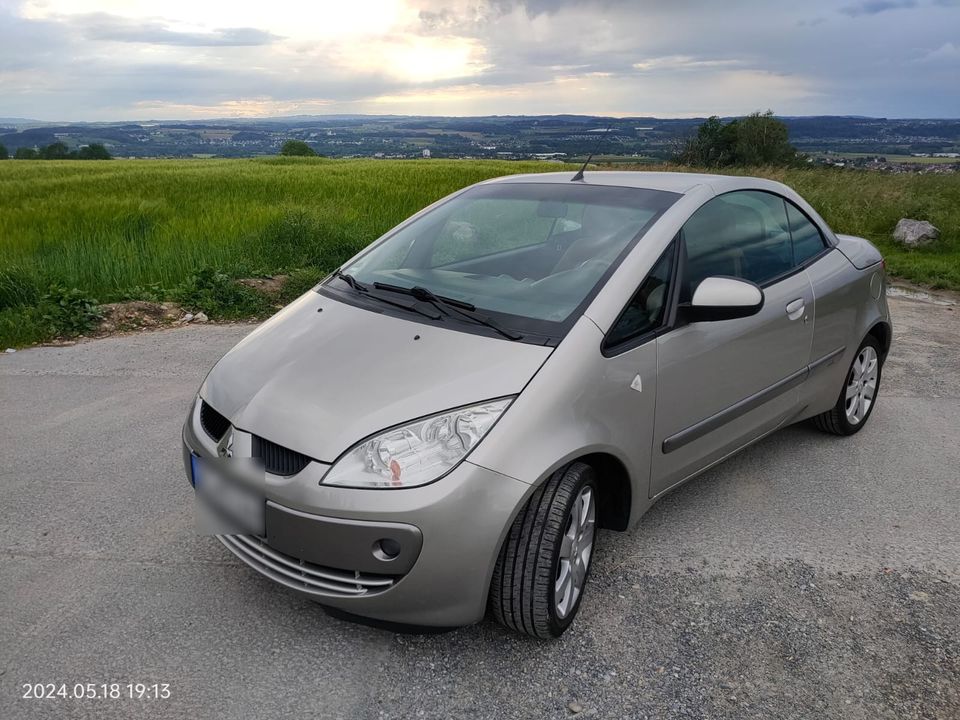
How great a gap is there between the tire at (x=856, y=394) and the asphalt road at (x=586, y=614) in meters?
0.23

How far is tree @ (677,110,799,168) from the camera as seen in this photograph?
3081 cm

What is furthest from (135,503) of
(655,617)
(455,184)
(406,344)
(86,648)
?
(455,184)

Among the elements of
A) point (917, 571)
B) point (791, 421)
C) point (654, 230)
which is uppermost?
point (654, 230)

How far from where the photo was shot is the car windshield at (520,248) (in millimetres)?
3023

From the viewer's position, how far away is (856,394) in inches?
180

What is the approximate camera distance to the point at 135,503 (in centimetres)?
369

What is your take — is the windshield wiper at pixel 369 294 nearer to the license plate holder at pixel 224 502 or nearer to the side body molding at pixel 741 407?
the license plate holder at pixel 224 502

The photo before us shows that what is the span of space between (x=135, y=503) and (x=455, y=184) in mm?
13672

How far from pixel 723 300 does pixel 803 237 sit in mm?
1442

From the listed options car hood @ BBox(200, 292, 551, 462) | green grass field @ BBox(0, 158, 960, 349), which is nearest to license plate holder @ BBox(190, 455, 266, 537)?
car hood @ BBox(200, 292, 551, 462)

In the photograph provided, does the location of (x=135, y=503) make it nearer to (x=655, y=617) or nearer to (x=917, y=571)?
(x=655, y=617)

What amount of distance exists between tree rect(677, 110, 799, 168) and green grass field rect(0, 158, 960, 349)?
1550 cm

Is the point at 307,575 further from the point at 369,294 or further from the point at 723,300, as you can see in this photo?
the point at 723,300

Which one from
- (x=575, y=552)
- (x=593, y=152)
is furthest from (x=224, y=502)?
(x=593, y=152)
